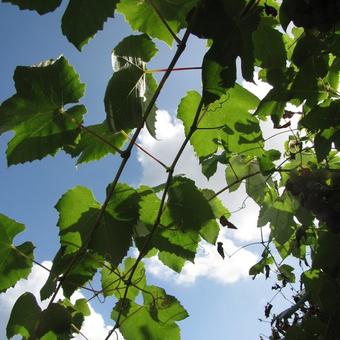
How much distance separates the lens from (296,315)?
2.28 meters

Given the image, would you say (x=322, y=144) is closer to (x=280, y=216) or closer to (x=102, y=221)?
(x=280, y=216)

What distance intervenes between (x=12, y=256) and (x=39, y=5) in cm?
87

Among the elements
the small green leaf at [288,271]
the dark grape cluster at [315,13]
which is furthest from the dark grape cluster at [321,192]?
the small green leaf at [288,271]

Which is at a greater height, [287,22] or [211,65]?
[287,22]

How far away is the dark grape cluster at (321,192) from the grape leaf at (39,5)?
40.0 inches

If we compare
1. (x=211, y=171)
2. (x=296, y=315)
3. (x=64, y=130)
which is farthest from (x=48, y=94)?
(x=296, y=315)

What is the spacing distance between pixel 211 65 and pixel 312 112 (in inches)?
22.1

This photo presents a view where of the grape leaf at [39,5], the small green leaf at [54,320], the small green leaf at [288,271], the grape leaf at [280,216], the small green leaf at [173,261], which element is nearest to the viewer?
the grape leaf at [39,5]

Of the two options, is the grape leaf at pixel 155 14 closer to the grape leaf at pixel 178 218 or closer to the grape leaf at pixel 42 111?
the grape leaf at pixel 42 111

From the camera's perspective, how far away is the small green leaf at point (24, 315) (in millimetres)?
1454

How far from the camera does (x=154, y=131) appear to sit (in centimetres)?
133

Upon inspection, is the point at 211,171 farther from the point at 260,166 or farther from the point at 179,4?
the point at 179,4

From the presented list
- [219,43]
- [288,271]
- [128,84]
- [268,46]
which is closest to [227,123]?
[268,46]

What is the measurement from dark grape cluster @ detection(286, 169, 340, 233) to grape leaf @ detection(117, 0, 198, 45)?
705 millimetres
